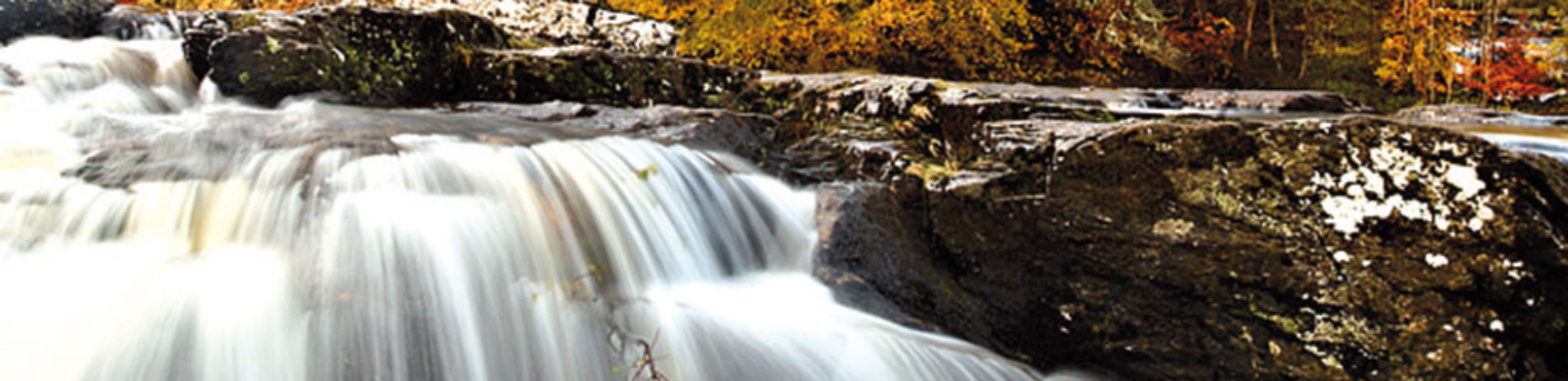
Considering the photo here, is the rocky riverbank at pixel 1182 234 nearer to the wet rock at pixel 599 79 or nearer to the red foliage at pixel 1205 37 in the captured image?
the wet rock at pixel 599 79

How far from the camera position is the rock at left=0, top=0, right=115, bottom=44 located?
643 centimetres

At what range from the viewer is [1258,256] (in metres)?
2.48

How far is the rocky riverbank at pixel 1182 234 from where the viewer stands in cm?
Result: 221

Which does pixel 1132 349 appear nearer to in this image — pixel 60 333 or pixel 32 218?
pixel 60 333

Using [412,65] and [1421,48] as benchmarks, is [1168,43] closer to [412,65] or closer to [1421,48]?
[1421,48]

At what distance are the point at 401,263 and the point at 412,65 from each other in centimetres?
363

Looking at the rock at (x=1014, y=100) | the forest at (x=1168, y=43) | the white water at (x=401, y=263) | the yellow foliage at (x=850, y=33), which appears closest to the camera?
the white water at (x=401, y=263)

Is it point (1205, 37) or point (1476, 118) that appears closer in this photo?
point (1476, 118)

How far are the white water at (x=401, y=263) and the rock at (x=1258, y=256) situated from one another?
398 millimetres

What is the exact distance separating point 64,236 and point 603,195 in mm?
1865

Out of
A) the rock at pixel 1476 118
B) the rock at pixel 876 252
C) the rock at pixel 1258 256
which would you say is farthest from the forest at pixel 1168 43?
the rock at pixel 1258 256

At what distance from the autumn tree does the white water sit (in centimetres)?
966

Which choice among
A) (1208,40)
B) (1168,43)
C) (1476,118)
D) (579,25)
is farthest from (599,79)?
(1208,40)

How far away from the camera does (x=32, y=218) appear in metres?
2.58
